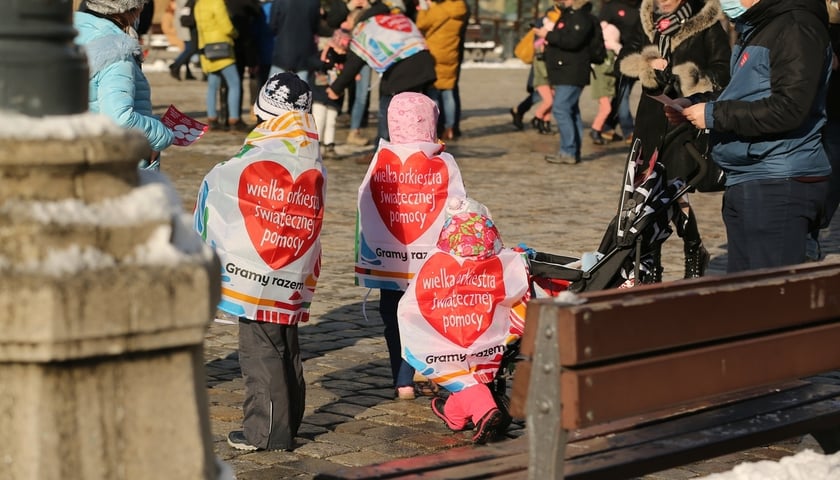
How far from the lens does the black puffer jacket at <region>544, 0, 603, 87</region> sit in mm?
17078

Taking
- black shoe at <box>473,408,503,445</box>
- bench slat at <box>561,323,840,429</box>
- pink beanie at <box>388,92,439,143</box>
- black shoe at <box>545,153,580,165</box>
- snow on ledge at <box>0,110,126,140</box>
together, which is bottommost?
black shoe at <box>545,153,580,165</box>

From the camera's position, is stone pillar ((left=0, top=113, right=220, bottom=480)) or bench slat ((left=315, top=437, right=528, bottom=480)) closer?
stone pillar ((left=0, top=113, right=220, bottom=480))

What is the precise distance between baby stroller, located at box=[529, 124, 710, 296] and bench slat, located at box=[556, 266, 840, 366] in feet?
6.95

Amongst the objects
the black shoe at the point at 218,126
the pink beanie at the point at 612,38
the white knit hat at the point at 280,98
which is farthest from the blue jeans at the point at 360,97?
the white knit hat at the point at 280,98

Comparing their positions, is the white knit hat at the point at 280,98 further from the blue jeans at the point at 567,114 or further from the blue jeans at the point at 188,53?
the blue jeans at the point at 188,53

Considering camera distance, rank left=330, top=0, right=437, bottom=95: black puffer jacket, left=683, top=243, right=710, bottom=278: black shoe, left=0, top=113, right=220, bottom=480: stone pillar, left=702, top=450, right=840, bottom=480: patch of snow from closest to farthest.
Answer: left=0, top=113, right=220, bottom=480: stone pillar
left=702, top=450, right=840, bottom=480: patch of snow
left=683, top=243, right=710, bottom=278: black shoe
left=330, top=0, right=437, bottom=95: black puffer jacket

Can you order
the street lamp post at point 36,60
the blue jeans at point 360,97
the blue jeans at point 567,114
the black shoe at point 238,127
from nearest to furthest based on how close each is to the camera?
the street lamp post at point 36,60, the blue jeans at point 567,114, the blue jeans at point 360,97, the black shoe at point 238,127

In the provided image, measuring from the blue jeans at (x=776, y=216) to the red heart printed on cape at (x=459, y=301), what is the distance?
3.56 feet

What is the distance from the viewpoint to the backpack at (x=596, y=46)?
17.4 meters

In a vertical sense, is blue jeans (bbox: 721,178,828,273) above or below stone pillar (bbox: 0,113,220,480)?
below

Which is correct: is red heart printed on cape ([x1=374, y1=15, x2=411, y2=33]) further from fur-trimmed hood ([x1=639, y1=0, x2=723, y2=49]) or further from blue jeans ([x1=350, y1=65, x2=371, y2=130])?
fur-trimmed hood ([x1=639, y1=0, x2=723, y2=49])

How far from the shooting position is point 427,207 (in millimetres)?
7246

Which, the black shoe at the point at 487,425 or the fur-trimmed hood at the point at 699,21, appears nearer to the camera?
the black shoe at the point at 487,425

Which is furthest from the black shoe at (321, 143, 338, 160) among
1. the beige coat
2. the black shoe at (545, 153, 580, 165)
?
the black shoe at (545, 153, 580, 165)
